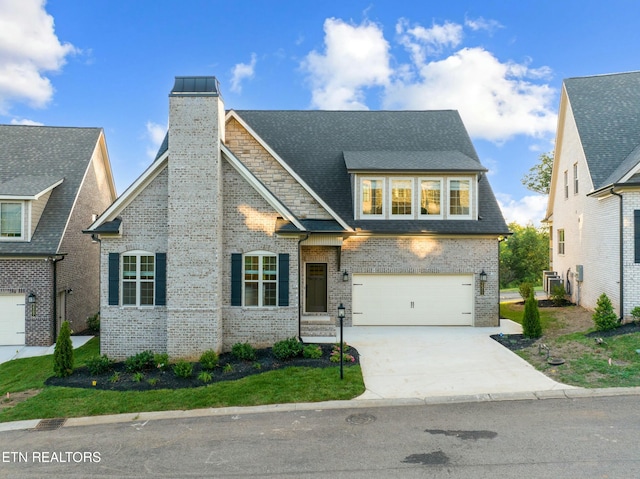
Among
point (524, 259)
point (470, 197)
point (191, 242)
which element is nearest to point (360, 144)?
point (470, 197)

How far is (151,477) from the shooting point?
18.9ft

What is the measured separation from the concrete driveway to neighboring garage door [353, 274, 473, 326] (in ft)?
1.90

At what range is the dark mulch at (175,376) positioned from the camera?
930 cm

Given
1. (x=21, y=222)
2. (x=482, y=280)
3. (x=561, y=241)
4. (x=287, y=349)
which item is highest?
(x=21, y=222)

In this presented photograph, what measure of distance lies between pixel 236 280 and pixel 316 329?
3.32m

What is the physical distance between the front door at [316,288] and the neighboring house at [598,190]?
9939 millimetres

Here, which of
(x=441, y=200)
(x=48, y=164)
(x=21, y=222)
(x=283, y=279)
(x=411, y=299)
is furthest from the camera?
(x=48, y=164)

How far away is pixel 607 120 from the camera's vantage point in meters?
16.4

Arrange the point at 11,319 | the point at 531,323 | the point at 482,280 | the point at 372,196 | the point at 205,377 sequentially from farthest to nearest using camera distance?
the point at 372,196, the point at 482,280, the point at 11,319, the point at 531,323, the point at 205,377

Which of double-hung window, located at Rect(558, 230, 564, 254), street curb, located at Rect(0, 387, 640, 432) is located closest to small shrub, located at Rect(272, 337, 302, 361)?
street curb, located at Rect(0, 387, 640, 432)

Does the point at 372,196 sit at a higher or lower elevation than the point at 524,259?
higher

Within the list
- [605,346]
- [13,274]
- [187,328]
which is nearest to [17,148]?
[13,274]

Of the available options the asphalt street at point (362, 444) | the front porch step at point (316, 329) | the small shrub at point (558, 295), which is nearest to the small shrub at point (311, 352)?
the front porch step at point (316, 329)

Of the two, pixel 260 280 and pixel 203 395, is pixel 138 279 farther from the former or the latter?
pixel 203 395
